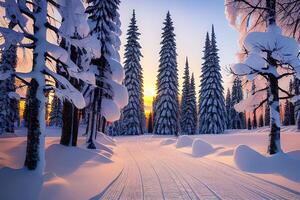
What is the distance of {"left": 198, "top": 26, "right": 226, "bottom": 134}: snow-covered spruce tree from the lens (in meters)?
44.1

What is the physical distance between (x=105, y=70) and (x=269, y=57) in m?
11.8

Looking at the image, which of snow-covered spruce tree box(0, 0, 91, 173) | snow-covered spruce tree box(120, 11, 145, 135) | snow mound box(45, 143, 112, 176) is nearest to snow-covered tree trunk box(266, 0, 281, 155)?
snow mound box(45, 143, 112, 176)

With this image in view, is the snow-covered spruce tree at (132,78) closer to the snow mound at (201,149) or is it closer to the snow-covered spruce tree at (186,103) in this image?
the snow-covered spruce tree at (186,103)

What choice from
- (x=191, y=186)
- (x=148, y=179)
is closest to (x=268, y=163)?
(x=191, y=186)

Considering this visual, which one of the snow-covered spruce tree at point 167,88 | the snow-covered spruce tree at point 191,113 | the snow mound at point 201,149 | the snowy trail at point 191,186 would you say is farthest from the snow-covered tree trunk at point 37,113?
the snow-covered spruce tree at point 191,113

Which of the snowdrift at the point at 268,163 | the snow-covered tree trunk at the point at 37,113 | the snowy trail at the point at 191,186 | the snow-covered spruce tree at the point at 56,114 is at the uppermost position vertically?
the snow-covered spruce tree at the point at 56,114

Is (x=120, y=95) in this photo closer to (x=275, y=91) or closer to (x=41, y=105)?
(x=275, y=91)

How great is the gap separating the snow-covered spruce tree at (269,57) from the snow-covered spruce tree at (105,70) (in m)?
9.79

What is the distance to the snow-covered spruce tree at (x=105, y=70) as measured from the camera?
2128cm

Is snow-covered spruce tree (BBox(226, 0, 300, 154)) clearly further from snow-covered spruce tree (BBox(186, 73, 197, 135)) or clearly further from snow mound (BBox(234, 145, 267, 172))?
snow-covered spruce tree (BBox(186, 73, 197, 135))

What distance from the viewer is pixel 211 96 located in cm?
4478

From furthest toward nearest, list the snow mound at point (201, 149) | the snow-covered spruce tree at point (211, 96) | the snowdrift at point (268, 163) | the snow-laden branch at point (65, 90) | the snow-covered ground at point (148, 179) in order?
the snow-covered spruce tree at point (211, 96), the snow mound at point (201, 149), the snowdrift at point (268, 163), the snow-laden branch at point (65, 90), the snow-covered ground at point (148, 179)

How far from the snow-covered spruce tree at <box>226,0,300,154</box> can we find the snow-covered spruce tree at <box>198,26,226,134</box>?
29.8m

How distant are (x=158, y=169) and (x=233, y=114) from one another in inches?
2295
